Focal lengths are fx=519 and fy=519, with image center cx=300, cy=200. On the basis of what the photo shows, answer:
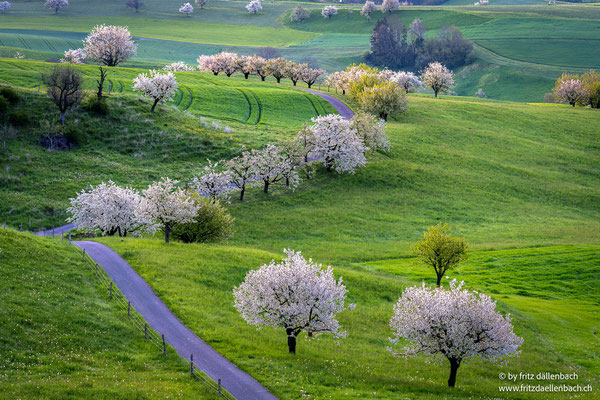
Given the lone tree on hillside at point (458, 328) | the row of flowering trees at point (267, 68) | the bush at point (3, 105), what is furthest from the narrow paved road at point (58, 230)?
the row of flowering trees at point (267, 68)

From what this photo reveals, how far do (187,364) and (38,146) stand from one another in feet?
199

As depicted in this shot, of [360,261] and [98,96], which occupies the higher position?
[98,96]

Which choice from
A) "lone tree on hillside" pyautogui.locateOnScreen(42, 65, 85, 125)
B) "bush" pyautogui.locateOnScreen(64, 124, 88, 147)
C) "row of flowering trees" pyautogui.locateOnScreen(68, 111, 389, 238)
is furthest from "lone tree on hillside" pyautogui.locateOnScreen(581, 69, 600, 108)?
"bush" pyautogui.locateOnScreen(64, 124, 88, 147)

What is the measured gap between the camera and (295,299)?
31.2m

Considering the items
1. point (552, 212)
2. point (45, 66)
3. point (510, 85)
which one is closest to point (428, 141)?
point (552, 212)

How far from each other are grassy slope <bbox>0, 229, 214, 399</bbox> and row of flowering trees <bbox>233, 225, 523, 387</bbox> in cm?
636

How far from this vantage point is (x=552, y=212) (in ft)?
261

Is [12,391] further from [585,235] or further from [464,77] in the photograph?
[464,77]

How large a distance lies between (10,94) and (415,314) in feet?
252

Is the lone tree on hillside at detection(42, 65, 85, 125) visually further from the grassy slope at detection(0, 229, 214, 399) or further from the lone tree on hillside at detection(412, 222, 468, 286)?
the lone tree on hillside at detection(412, 222, 468, 286)

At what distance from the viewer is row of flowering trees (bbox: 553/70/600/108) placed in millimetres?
137875

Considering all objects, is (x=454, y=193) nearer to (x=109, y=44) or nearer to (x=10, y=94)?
(x=10, y=94)

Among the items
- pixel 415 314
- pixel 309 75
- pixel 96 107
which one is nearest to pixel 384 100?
pixel 309 75

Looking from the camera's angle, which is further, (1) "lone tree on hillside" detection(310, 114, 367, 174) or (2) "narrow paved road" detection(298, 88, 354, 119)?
(2) "narrow paved road" detection(298, 88, 354, 119)
